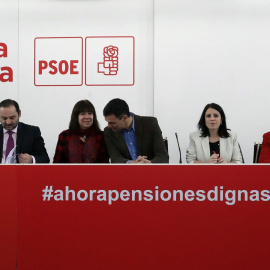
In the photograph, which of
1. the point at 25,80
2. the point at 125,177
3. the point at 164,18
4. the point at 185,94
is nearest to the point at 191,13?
the point at 164,18

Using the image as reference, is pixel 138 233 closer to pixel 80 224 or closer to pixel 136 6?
pixel 80 224

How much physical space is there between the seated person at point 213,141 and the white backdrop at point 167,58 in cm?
103

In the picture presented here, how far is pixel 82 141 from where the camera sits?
3570 millimetres

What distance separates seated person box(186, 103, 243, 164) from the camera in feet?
12.9

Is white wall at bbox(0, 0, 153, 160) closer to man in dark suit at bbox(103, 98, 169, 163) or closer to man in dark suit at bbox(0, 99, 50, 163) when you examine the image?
man in dark suit at bbox(0, 99, 50, 163)

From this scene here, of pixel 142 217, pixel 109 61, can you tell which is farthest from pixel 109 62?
pixel 142 217

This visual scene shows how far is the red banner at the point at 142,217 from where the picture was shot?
2.45m

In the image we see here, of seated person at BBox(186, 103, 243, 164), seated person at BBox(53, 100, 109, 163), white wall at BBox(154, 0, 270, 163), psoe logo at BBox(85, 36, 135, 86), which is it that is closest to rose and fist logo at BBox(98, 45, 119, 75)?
psoe logo at BBox(85, 36, 135, 86)

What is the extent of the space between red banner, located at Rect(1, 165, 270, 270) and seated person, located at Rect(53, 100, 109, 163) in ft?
3.25

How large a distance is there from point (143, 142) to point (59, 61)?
6.98 feet

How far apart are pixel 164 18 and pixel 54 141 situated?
1781 millimetres

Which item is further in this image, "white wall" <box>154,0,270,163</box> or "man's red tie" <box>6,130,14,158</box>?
"white wall" <box>154,0,270,163</box>

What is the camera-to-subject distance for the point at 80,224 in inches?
99.1

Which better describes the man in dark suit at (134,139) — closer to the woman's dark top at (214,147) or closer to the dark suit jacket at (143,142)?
the dark suit jacket at (143,142)
